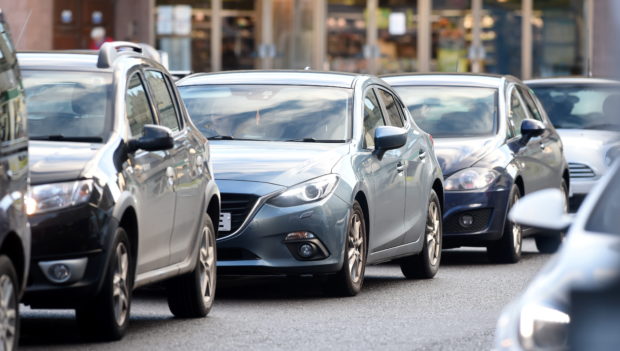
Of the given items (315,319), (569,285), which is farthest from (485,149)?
(569,285)

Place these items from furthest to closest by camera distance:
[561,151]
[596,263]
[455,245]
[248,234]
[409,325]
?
[561,151] < [455,245] < [248,234] < [409,325] < [596,263]

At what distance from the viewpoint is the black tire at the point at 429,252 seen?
1341 cm

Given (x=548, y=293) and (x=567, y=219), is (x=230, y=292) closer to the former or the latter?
(x=567, y=219)

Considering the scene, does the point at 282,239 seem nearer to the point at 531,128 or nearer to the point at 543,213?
the point at 531,128

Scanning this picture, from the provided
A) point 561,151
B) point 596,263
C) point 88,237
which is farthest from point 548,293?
point 561,151

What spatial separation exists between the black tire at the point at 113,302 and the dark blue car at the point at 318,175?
7.43ft

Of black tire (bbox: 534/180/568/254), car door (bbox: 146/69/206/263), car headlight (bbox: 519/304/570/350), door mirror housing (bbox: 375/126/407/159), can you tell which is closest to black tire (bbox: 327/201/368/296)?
door mirror housing (bbox: 375/126/407/159)

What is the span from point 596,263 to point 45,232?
149 inches

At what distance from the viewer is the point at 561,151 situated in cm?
1708

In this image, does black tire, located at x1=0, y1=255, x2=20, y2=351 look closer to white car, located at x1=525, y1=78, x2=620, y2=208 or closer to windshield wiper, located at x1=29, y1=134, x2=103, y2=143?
windshield wiper, located at x1=29, y1=134, x2=103, y2=143

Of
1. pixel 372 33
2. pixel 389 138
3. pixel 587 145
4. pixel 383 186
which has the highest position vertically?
pixel 389 138

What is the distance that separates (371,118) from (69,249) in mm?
4779

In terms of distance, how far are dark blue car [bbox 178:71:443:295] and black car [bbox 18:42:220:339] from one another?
546mm

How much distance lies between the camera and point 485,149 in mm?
15039
